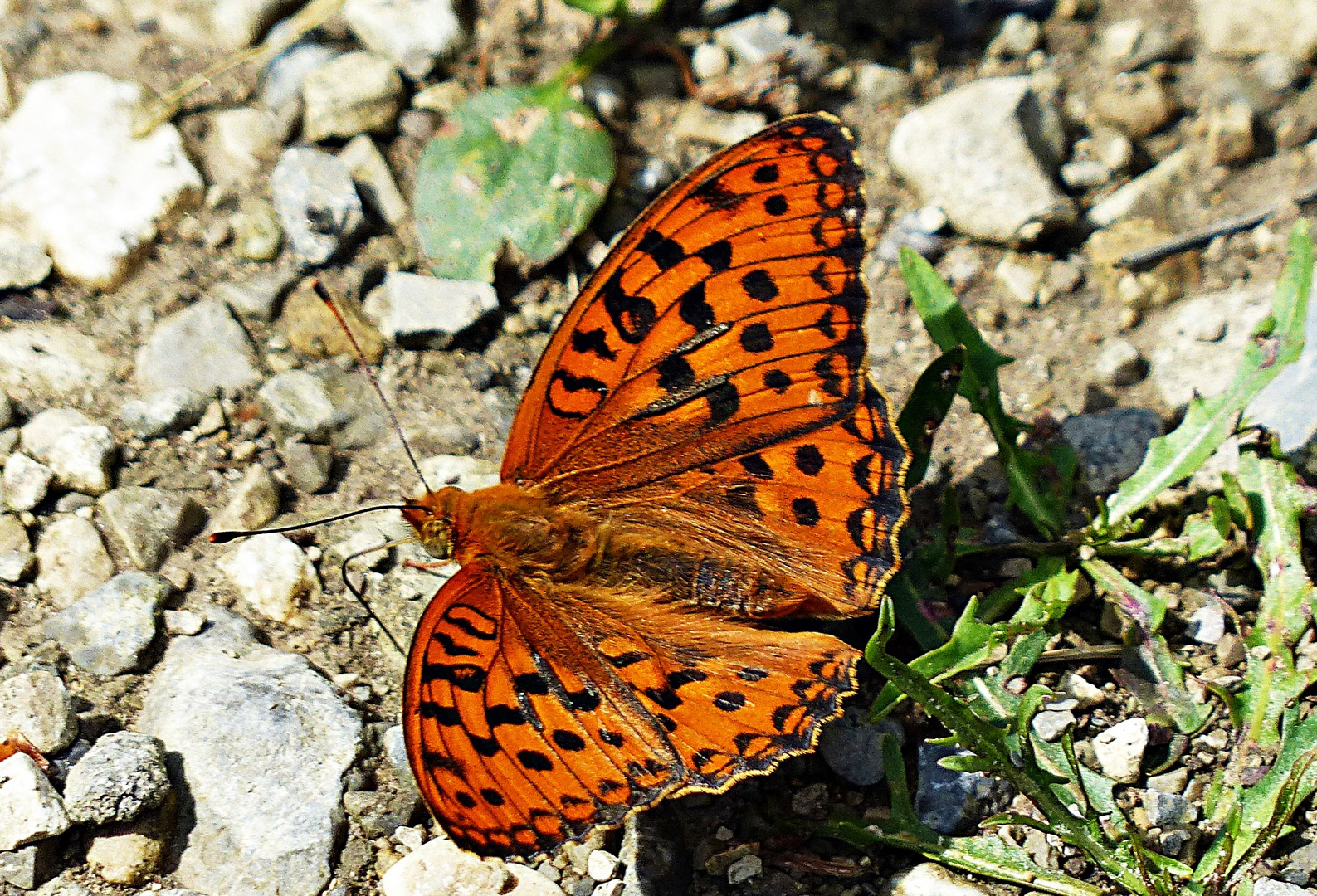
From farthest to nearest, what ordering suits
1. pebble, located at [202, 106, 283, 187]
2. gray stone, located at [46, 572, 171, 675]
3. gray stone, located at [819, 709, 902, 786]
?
1. pebble, located at [202, 106, 283, 187]
2. gray stone, located at [46, 572, 171, 675]
3. gray stone, located at [819, 709, 902, 786]

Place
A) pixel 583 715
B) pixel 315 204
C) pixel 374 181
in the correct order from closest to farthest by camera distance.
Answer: pixel 583 715 → pixel 315 204 → pixel 374 181

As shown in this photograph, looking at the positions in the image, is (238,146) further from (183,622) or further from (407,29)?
(183,622)

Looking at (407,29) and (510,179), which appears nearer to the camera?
(510,179)

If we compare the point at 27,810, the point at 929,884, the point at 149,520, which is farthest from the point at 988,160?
the point at 27,810

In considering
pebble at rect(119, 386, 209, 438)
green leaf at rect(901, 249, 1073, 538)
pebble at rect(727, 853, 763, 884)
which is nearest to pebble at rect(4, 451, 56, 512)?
pebble at rect(119, 386, 209, 438)

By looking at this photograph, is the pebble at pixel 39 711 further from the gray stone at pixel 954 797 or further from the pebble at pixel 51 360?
the gray stone at pixel 954 797

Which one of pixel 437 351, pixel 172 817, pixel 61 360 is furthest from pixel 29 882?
pixel 437 351

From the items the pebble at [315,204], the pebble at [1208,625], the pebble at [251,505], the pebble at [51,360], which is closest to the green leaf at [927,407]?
the pebble at [1208,625]

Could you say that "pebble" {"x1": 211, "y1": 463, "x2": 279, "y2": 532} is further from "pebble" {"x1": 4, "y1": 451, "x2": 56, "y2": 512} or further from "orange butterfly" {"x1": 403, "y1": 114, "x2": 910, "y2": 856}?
"orange butterfly" {"x1": 403, "y1": 114, "x2": 910, "y2": 856}
